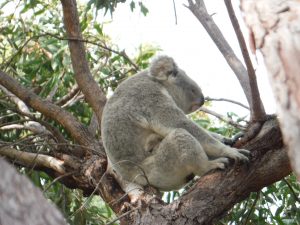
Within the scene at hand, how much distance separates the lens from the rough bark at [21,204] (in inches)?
35.7

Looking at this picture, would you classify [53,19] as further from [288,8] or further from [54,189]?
[288,8]

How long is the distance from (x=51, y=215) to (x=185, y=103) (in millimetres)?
3567

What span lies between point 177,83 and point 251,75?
64.2 inches

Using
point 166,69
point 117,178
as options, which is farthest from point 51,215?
point 166,69

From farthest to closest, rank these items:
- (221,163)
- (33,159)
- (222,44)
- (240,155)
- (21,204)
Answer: (33,159), (222,44), (221,163), (240,155), (21,204)

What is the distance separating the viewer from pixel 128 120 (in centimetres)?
388

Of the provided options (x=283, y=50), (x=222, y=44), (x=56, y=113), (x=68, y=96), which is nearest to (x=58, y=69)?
(x=68, y=96)

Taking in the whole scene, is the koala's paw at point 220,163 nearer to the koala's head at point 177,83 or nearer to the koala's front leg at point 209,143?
the koala's front leg at point 209,143

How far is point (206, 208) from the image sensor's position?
281 cm

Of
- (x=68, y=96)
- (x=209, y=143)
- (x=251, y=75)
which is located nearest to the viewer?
(x=251, y=75)

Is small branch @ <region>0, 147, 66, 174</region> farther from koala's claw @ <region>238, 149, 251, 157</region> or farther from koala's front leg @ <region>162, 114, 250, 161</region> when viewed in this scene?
koala's claw @ <region>238, 149, 251, 157</region>

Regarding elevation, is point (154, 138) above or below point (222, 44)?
below

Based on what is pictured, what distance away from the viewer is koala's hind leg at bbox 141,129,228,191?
3.44m

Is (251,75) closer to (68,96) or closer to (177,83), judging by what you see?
(177,83)
